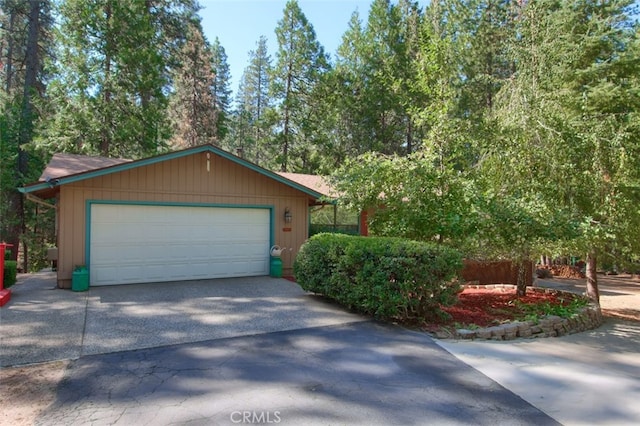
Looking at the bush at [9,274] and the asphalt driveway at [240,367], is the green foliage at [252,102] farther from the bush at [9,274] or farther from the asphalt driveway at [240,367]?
the asphalt driveway at [240,367]

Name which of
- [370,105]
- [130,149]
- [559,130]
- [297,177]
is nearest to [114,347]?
[559,130]

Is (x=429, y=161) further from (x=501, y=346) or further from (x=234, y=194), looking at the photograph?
(x=234, y=194)

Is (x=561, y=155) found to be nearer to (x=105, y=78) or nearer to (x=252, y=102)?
(x=105, y=78)

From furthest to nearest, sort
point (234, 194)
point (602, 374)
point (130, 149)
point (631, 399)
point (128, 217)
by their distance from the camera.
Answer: point (130, 149) → point (234, 194) → point (128, 217) → point (602, 374) → point (631, 399)

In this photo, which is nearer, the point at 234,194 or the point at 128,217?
the point at 128,217

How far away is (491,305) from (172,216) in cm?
718

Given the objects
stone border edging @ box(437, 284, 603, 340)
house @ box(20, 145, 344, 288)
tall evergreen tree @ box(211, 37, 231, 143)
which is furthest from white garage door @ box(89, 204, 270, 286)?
tall evergreen tree @ box(211, 37, 231, 143)

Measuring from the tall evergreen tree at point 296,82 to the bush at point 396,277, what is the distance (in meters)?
16.5

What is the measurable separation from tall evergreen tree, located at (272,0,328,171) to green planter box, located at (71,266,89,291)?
1539 centimetres

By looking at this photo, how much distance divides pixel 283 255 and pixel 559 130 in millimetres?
6864

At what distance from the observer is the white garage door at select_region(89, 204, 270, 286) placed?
841 cm

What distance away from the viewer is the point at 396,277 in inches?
233

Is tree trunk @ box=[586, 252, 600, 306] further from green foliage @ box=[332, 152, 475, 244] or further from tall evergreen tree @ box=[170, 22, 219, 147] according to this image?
tall evergreen tree @ box=[170, 22, 219, 147]

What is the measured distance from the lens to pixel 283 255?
1048cm
